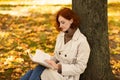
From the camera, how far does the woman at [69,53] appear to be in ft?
12.6

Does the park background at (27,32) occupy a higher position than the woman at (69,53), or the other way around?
the woman at (69,53)

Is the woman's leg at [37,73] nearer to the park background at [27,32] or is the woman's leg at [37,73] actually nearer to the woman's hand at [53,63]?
the woman's hand at [53,63]

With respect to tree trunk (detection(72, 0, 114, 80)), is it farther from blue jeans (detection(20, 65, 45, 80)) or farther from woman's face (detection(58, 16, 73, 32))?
blue jeans (detection(20, 65, 45, 80))

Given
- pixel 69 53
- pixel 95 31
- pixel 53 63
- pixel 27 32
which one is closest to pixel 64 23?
pixel 69 53

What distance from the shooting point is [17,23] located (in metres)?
8.66

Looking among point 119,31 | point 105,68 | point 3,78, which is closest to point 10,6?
point 119,31

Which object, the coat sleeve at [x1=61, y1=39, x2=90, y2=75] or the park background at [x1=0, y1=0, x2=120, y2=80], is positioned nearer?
the coat sleeve at [x1=61, y1=39, x2=90, y2=75]

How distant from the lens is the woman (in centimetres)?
384

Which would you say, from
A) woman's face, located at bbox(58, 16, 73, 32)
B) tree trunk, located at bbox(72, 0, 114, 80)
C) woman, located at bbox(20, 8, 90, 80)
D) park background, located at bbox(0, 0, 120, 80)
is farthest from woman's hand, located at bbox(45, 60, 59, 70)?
park background, located at bbox(0, 0, 120, 80)

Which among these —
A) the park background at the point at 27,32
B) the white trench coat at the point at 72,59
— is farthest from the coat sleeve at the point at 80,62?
the park background at the point at 27,32

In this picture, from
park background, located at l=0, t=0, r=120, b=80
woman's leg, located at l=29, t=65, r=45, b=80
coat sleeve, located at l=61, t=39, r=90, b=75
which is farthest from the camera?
park background, located at l=0, t=0, r=120, b=80

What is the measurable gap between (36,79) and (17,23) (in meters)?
4.91

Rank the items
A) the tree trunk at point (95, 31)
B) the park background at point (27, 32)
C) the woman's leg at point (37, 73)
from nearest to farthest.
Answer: the woman's leg at point (37, 73)
the tree trunk at point (95, 31)
the park background at point (27, 32)

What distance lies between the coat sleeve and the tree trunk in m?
0.52
